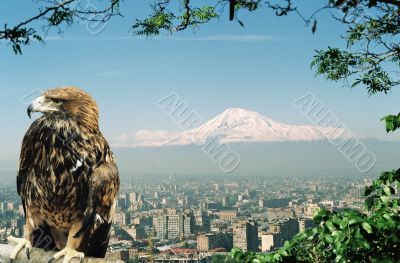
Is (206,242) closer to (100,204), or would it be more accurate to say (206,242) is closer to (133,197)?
(133,197)

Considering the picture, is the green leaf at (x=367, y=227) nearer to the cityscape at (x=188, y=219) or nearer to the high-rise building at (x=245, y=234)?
the cityscape at (x=188, y=219)

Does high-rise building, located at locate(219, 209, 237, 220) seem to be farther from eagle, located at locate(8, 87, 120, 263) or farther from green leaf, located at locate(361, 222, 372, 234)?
green leaf, located at locate(361, 222, 372, 234)

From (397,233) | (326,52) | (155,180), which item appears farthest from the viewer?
(155,180)

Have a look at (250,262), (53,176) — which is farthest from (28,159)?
(250,262)

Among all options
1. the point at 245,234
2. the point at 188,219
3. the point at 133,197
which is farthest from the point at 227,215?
the point at 133,197

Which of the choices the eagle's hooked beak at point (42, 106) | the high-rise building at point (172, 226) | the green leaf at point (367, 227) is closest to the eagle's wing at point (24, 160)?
the eagle's hooked beak at point (42, 106)

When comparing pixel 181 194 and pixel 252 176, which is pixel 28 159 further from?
pixel 252 176
